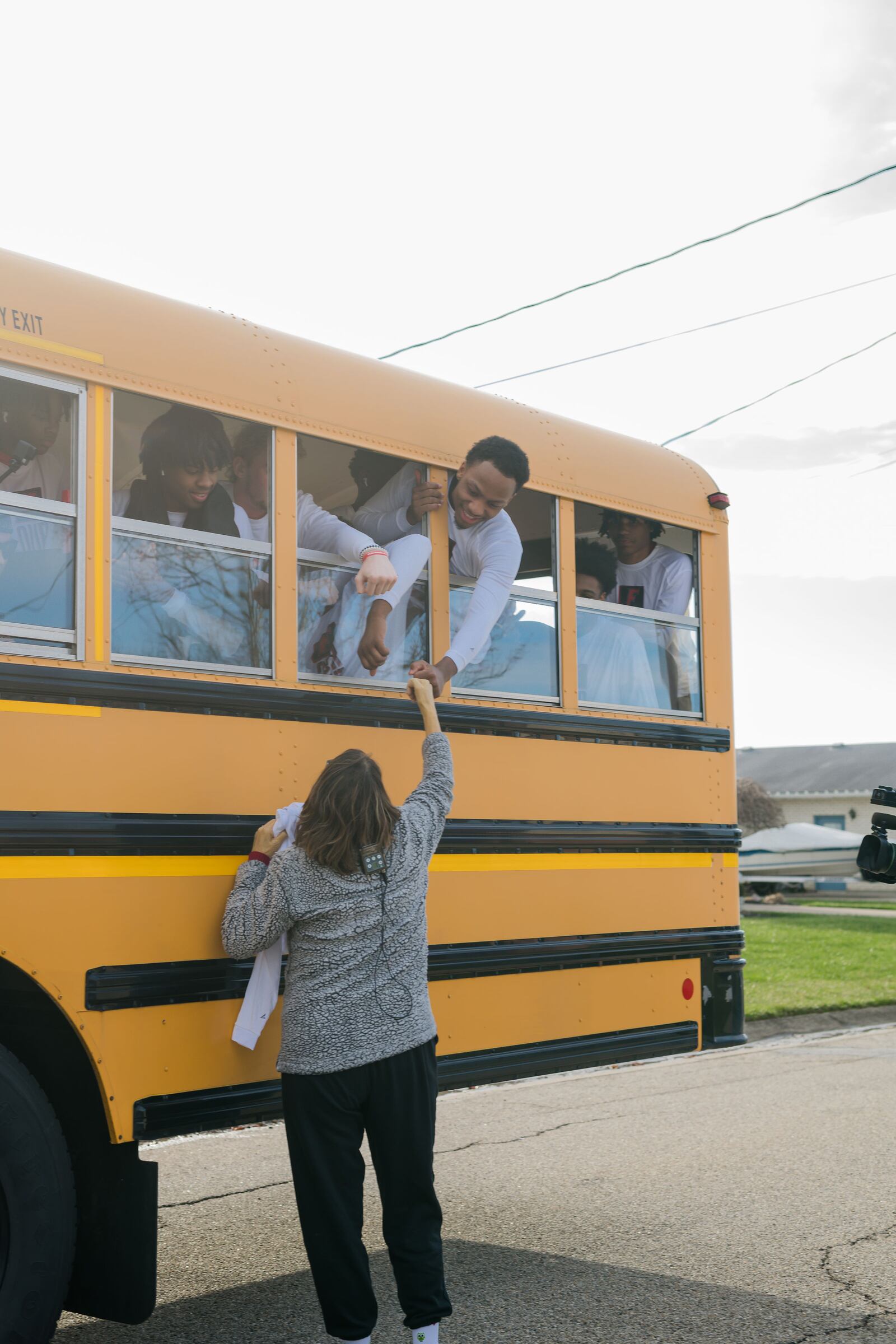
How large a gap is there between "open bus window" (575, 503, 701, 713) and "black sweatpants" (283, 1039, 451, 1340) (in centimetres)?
172

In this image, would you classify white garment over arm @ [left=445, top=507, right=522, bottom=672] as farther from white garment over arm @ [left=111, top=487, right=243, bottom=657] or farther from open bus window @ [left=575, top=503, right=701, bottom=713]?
white garment over arm @ [left=111, top=487, right=243, bottom=657]

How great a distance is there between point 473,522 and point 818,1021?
27.1 feet

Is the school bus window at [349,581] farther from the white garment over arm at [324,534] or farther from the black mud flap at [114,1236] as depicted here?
the black mud flap at [114,1236]

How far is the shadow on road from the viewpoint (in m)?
4.00

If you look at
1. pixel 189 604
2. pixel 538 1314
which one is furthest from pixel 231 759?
pixel 538 1314

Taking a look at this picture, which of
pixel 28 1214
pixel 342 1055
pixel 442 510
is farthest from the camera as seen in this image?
pixel 442 510

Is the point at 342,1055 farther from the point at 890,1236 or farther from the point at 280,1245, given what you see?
the point at 890,1236

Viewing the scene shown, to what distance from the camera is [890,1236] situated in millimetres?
4922

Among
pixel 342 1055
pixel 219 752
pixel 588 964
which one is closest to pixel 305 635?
pixel 219 752

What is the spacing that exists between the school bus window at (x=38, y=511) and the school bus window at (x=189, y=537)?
0.13 m

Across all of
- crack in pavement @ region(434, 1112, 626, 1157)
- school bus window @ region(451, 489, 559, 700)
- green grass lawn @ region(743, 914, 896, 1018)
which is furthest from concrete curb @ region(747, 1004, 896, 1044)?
school bus window @ region(451, 489, 559, 700)

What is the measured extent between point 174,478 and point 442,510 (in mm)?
982

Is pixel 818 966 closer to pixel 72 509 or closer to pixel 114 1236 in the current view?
pixel 114 1236

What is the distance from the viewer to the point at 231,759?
12.2ft
